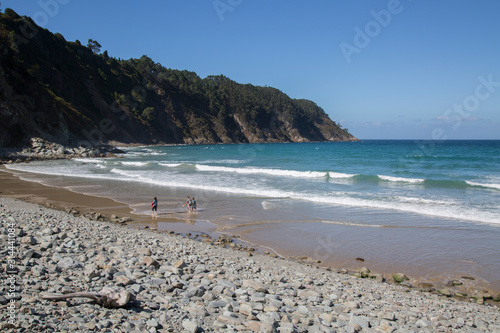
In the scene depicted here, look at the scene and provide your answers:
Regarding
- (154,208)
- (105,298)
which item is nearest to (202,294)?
(105,298)

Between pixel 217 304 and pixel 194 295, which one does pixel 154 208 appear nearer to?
pixel 194 295

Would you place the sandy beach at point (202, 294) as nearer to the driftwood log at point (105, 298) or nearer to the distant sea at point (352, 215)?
the driftwood log at point (105, 298)

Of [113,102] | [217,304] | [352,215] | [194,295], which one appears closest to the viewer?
[217,304]

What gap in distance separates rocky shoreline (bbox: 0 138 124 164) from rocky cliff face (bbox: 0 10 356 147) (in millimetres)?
1323

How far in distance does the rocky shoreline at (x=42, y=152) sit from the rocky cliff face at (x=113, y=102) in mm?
1323

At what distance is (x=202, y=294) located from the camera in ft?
19.7

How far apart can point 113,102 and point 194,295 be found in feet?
298

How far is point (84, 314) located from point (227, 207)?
12675mm

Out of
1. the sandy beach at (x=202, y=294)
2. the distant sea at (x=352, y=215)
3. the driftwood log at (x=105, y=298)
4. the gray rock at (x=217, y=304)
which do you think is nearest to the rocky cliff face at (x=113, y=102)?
the distant sea at (x=352, y=215)

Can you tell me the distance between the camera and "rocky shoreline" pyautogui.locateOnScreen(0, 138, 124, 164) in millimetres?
41562

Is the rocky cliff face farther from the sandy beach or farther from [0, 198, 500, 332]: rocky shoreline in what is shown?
[0, 198, 500, 332]: rocky shoreline

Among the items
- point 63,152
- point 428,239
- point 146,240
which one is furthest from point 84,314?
point 63,152

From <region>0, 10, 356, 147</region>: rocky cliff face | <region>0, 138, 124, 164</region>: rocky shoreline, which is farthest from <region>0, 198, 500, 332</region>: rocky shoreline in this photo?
<region>0, 10, 356, 147</region>: rocky cliff face

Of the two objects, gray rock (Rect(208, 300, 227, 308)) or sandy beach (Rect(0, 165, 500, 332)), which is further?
gray rock (Rect(208, 300, 227, 308))
